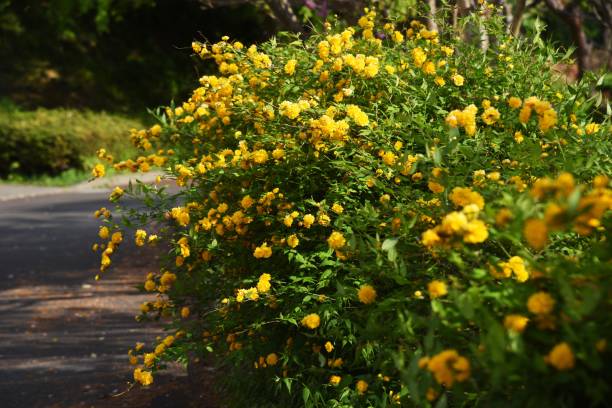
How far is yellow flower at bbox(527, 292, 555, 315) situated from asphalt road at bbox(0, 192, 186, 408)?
432 centimetres

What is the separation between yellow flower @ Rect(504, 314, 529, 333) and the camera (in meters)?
1.68

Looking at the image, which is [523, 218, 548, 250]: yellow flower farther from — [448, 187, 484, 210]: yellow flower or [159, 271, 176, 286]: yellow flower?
[159, 271, 176, 286]: yellow flower

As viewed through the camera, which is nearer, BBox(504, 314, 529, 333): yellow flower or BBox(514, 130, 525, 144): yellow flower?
BBox(504, 314, 529, 333): yellow flower

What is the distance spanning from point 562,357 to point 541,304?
0.40ft

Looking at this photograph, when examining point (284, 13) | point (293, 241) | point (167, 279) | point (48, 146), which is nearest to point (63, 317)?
point (284, 13)

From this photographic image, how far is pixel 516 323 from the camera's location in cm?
168

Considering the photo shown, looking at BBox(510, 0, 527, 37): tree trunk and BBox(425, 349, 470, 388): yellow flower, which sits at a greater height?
BBox(510, 0, 527, 37): tree trunk

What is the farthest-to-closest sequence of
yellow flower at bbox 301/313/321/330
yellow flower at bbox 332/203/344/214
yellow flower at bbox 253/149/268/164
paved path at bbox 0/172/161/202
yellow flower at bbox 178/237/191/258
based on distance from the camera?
paved path at bbox 0/172/161/202 → yellow flower at bbox 178/237/191/258 → yellow flower at bbox 253/149/268/164 → yellow flower at bbox 332/203/344/214 → yellow flower at bbox 301/313/321/330

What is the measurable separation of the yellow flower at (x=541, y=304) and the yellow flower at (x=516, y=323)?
3 centimetres

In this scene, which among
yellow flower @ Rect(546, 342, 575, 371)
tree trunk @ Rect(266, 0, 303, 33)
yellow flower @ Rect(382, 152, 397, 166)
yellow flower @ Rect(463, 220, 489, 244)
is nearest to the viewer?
yellow flower @ Rect(546, 342, 575, 371)

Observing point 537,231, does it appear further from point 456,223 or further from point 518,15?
point 518,15

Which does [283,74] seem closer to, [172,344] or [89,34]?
[172,344]

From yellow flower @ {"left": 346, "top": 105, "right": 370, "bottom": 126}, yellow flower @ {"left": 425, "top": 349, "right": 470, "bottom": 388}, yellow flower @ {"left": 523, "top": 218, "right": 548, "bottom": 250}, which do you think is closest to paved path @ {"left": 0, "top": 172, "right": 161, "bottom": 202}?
yellow flower @ {"left": 346, "top": 105, "right": 370, "bottom": 126}

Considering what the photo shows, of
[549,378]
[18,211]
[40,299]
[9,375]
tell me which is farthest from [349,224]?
[18,211]
